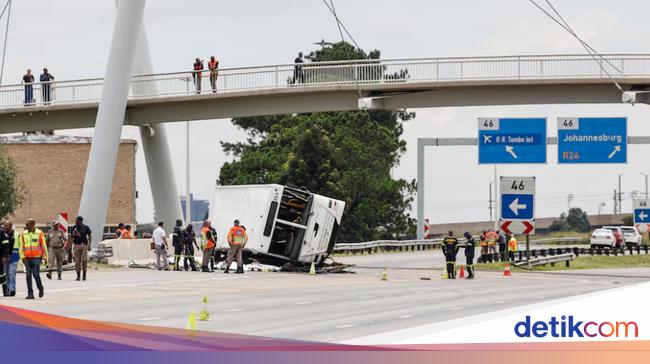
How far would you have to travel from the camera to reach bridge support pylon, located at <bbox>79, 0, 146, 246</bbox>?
158ft

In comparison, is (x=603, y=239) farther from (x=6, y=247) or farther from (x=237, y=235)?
(x=6, y=247)

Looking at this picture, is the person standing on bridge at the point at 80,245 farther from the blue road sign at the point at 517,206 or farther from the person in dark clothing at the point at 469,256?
the blue road sign at the point at 517,206

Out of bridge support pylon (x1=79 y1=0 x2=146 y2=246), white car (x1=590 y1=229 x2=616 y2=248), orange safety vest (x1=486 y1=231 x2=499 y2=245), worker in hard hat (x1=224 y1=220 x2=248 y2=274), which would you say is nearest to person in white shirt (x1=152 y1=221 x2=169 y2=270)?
worker in hard hat (x1=224 y1=220 x2=248 y2=274)

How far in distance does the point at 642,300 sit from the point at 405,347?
2354 mm

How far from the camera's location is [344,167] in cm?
9206

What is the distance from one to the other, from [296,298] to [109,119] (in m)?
22.7

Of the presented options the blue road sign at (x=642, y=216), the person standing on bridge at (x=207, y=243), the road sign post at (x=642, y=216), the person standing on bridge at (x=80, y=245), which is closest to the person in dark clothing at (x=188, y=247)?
the person standing on bridge at (x=207, y=243)

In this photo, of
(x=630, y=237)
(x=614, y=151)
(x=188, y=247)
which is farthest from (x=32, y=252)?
(x=630, y=237)

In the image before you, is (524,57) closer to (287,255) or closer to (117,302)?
(287,255)

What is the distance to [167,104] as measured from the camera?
54469mm

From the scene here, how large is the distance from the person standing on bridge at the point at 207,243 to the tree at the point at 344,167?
47888 millimetres

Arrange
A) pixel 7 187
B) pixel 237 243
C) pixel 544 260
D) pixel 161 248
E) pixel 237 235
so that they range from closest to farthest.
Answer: pixel 237 235 < pixel 237 243 < pixel 161 248 < pixel 544 260 < pixel 7 187

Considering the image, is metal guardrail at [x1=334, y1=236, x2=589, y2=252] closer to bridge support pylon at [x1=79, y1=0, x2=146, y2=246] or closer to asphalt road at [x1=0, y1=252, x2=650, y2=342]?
bridge support pylon at [x1=79, y1=0, x2=146, y2=246]

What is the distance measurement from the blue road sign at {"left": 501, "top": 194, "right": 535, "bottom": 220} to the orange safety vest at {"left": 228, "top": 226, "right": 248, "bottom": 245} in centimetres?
1038
